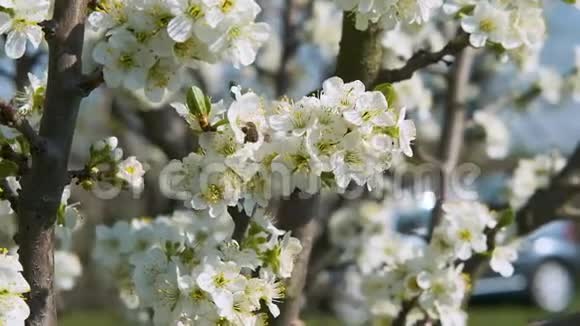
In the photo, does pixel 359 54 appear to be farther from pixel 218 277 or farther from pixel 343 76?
pixel 218 277

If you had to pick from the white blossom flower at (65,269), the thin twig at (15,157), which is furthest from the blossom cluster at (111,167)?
the white blossom flower at (65,269)

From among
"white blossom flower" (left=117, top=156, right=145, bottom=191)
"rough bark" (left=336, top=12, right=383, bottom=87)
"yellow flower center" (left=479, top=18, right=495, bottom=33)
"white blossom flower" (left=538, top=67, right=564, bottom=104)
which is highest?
"white blossom flower" (left=538, top=67, right=564, bottom=104)

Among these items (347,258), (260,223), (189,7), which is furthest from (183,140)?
(189,7)

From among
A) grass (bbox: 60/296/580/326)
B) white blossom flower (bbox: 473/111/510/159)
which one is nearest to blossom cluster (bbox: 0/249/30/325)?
white blossom flower (bbox: 473/111/510/159)

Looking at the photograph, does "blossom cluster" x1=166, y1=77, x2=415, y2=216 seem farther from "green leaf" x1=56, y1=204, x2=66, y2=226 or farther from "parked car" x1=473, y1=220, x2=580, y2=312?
"parked car" x1=473, y1=220, x2=580, y2=312

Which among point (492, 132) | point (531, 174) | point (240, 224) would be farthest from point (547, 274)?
point (240, 224)

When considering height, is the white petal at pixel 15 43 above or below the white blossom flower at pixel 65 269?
above

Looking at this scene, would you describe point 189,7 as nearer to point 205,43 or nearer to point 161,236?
point 205,43

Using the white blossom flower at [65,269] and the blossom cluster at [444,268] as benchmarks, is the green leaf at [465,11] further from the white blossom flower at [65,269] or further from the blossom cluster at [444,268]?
the white blossom flower at [65,269]
